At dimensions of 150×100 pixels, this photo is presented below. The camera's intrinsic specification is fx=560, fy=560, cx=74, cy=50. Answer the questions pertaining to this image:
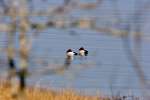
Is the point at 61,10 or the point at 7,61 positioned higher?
the point at 61,10

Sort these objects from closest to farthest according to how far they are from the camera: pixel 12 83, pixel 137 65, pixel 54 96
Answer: pixel 137 65, pixel 12 83, pixel 54 96

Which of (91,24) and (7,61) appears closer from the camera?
(91,24)

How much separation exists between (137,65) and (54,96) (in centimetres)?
448

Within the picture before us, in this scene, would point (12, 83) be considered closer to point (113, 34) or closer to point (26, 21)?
point (26, 21)

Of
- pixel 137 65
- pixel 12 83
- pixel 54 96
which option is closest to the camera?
pixel 137 65

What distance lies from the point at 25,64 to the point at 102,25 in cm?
49

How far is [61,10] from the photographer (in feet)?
10.2

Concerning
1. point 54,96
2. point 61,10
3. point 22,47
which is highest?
point 61,10

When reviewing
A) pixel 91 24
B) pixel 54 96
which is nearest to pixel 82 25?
pixel 91 24

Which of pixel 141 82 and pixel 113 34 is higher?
pixel 113 34

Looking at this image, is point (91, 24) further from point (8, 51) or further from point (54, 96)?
point (54, 96)

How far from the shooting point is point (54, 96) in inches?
292

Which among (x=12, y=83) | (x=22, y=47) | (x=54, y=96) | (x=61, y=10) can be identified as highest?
(x=61, y=10)

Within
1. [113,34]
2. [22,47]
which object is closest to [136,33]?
[113,34]
